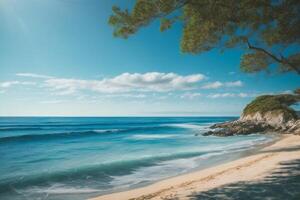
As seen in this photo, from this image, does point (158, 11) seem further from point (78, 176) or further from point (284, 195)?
point (78, 176)

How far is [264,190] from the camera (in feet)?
29.7

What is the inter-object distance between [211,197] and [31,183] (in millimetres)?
10644

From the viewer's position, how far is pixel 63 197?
12.1 m

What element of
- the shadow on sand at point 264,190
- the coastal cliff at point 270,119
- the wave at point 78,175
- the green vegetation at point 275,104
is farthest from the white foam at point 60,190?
the green vegetation at point 275,104

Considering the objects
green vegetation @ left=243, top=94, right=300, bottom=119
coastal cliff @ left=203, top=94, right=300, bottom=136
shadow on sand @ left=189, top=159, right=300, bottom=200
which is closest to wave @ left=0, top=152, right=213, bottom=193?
shadow on sand @ left=189, top=159, right=300, bottom=200

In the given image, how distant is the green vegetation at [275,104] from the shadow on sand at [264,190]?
4254cm

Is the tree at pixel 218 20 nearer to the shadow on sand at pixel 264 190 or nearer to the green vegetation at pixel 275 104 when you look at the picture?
the shadow on sand at pixel 264 190

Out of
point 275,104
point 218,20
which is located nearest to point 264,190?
point 218,20

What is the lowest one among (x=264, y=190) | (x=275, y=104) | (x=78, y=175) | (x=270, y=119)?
(x=78, y=175)

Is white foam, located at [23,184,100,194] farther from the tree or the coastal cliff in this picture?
A: the coastal cliff

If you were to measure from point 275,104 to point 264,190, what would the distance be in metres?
51.9

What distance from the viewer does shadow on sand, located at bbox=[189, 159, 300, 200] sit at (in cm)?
833

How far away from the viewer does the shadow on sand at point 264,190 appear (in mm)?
8328

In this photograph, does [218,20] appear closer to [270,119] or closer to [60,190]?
[60,190]
